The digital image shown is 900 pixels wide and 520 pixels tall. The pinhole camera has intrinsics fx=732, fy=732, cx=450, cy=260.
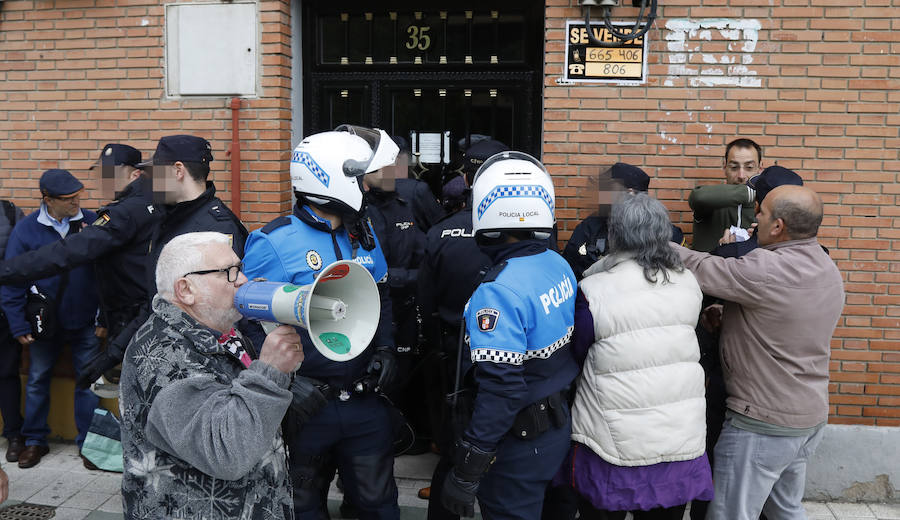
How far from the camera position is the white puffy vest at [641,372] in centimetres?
294

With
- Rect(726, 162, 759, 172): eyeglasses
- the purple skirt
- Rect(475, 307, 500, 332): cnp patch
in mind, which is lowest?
the purple skirt

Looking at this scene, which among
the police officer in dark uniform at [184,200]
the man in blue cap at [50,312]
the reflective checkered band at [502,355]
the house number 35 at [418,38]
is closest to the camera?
the reflective checkered band at [502,355]

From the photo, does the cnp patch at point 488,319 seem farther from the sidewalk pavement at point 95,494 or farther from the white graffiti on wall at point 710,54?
the white graffiti on wall at point 710,54

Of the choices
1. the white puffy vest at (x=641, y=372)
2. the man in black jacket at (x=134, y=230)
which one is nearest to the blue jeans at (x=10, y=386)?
the man in black jacket at (x=134, y=230)

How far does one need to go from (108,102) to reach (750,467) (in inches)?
197

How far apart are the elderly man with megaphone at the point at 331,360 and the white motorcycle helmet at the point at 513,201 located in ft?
1.70

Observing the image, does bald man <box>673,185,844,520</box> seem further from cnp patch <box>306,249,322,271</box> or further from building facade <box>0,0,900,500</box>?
building facade <box>0,0,900,500</box>

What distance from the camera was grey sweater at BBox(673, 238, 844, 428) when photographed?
3.12 metres

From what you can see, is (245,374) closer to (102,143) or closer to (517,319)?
(517,319)

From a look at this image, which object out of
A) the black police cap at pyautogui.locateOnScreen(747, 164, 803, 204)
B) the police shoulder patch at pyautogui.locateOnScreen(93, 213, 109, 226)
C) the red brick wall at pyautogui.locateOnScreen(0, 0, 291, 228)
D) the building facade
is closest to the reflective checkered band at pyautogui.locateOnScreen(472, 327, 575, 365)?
the black police cap at pyautogui.locateOnScreen(747, 164, 803, 204)

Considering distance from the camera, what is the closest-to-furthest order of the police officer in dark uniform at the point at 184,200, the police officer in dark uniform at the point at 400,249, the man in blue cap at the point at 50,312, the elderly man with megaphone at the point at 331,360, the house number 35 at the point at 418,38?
the elderly man with megaphone at the point at 331,360
the police officer in dark uniform at the point at 184,200
the police officer in dark uniform at the point at 400,249
the man in blue cap at the point at 50,312
the house number 35 at the point at 418,38

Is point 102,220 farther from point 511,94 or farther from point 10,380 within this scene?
point 511,94

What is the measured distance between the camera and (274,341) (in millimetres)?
2164

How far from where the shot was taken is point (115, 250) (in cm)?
448
